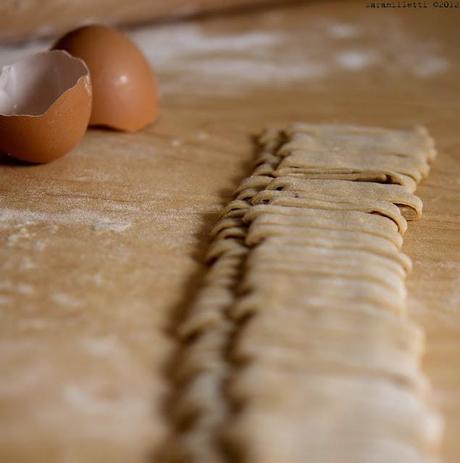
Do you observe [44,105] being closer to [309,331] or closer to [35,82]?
[35,82]

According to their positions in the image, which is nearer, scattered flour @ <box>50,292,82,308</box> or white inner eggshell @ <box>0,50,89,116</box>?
scattered flour @ <box>50,292,82,308</box>

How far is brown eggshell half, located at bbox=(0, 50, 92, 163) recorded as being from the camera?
1.37m

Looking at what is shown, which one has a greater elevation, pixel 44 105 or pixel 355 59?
pixel 355 59

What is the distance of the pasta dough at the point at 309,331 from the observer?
0.79 m

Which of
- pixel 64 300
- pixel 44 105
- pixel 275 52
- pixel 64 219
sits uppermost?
pixel 275 52

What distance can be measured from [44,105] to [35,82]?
0.06 m

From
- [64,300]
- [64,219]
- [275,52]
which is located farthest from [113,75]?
[275,52]

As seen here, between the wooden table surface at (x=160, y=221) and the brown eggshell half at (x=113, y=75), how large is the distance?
51mm

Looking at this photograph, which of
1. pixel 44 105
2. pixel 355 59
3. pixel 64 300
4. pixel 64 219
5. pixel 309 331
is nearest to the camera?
pixel 309 331

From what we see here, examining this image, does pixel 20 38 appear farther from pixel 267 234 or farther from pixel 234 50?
pixel 267 234

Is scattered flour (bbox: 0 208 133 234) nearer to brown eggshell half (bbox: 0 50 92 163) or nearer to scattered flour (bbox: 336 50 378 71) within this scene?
brown eggshell half (bbox: 0 50 92 163)

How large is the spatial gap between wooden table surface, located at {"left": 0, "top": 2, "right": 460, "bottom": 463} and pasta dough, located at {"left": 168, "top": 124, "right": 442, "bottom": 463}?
55 millimetres

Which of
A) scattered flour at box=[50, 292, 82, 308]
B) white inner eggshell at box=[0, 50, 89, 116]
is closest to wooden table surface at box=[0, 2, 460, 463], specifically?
scattered flour at box=[50, 292, 82, 308]

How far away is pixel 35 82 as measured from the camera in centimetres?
153
